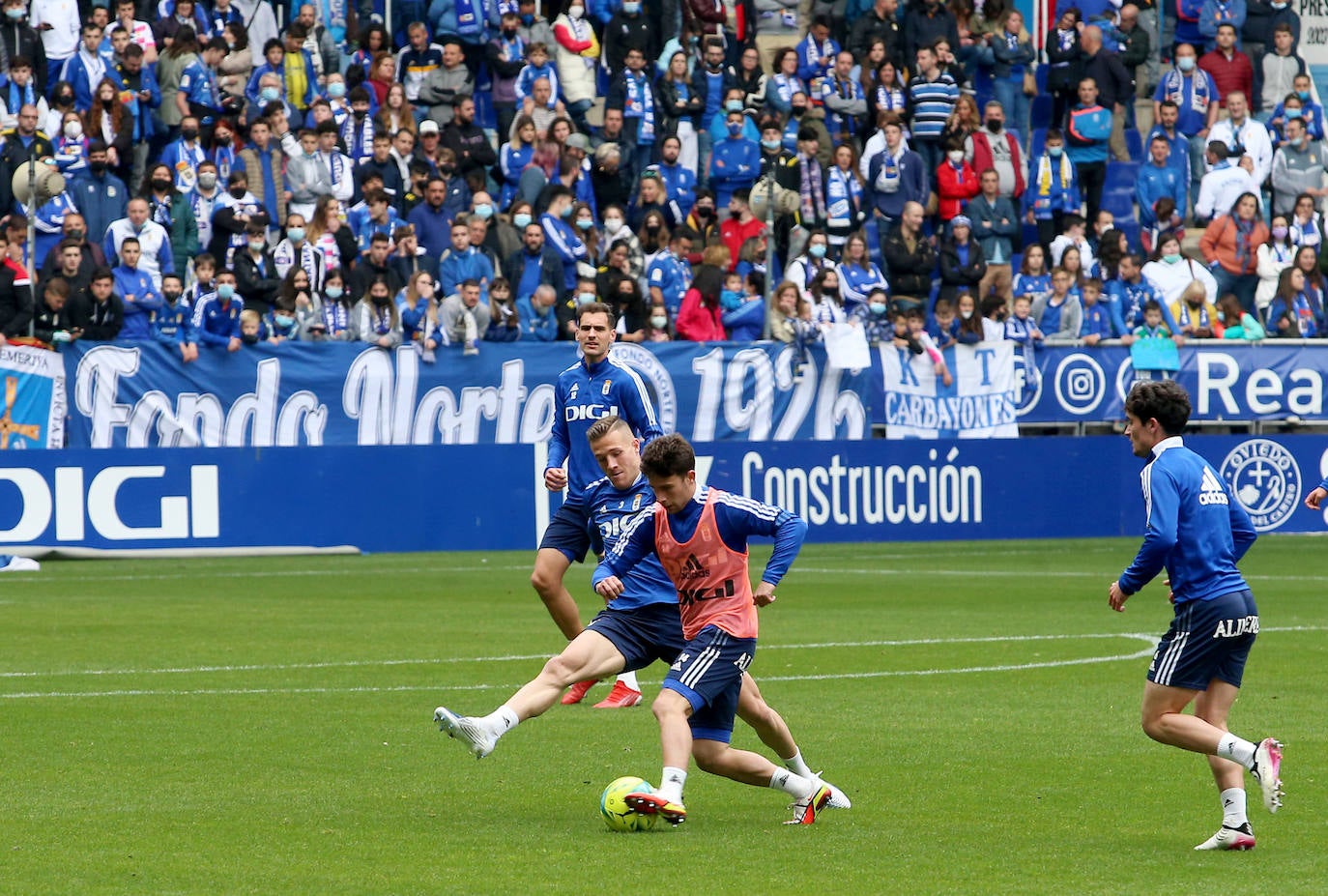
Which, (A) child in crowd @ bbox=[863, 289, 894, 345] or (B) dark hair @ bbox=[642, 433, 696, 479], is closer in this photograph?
(B) dark hair @ bbox=[642, 433, 696, 479]

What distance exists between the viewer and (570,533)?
1226 centimetres

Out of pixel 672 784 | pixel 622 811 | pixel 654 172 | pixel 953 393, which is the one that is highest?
pixel 654 172

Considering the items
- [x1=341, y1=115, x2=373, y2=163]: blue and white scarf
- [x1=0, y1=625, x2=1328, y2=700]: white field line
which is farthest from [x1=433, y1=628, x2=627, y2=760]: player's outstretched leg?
[x1=341, y1=115, x2=373, y2=163]: blue and white scarf

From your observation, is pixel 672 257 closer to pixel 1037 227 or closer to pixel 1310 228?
pixel 1037 227

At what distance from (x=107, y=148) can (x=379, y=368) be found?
3849 mm

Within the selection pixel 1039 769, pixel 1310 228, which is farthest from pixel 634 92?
pixel 1039 769

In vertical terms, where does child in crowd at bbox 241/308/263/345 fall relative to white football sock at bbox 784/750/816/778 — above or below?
above

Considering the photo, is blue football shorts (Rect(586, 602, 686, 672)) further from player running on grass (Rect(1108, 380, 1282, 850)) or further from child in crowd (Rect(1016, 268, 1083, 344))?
child in crowd (Rect(1016, 268, 1083, 344))

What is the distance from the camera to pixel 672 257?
25438mm

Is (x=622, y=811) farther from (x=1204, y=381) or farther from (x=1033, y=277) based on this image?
(x=1033, y=277)

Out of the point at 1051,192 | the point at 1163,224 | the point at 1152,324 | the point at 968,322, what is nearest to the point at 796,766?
the point at 968,322

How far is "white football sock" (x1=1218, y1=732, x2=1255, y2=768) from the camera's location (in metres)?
7.55

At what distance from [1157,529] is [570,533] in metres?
5.20

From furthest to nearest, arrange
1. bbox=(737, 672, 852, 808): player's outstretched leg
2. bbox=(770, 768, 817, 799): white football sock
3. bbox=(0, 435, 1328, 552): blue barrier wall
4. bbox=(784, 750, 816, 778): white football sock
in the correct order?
bbox=(0, 435, 1328, 552): blue barrier wall < bbox=(784, 750, 816, 778): white football sock < bbox=(737, 672, 852, 808): player's outstretched leg < bbox=(770, 768, 817, 799): white football sock
